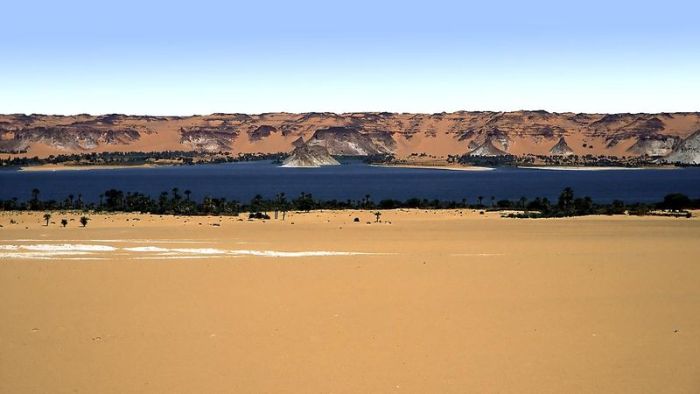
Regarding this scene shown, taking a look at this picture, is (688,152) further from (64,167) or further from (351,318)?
(351,318)

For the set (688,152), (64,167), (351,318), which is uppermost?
(688,152)

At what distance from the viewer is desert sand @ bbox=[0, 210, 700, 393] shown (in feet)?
34.7

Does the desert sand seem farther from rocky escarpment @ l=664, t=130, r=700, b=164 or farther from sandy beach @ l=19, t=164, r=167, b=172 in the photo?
rocky escarpment @ l=664, t=130, r=700, b=164

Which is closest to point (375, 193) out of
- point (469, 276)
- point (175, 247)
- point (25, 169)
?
point (175, 247)

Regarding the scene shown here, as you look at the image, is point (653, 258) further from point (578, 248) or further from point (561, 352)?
point (561, 352)

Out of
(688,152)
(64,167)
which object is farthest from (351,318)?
(64,167)

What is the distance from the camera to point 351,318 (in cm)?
1413

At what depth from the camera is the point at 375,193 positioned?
9325 centimetres

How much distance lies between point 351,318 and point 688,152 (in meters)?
189

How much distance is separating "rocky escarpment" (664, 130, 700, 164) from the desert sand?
170 m

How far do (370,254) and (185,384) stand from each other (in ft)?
48.3

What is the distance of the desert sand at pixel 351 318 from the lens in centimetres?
1058

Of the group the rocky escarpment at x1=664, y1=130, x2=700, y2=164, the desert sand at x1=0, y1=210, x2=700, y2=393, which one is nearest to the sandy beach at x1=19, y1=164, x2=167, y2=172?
the rocky escarpment at x1=664, y1=130, x2=700, y2=164

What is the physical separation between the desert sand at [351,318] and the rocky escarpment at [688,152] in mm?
169724
